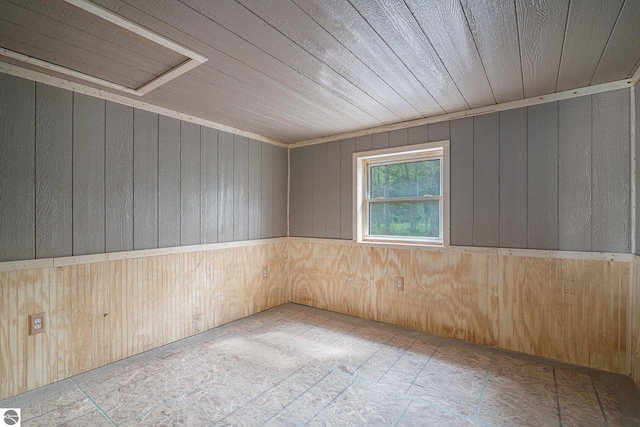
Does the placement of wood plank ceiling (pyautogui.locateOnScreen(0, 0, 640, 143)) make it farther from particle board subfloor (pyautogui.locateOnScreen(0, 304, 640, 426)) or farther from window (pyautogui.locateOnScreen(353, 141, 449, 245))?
particle board subfloor (pyautogui.locateOnScreen(0, 304, 640, 426))

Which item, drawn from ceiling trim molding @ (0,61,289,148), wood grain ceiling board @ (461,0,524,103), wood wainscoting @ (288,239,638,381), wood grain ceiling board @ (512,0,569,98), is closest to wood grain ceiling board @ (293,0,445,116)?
wood grain ceiling board @ (461,0,524,103)

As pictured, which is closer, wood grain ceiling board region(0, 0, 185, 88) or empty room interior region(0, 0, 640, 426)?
wood grain ceiling board region(0, 0, 185, 88)

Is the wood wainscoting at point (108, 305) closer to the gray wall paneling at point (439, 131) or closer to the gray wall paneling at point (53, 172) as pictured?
the gray wall paneling at point (53, 172)

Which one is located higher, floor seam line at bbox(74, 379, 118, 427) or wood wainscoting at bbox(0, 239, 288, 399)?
wood wainscoting at bbox(0, 239, 288, 399)

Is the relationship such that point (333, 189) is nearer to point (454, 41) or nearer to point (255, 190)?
point (255, 190)

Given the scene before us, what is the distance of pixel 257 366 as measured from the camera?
2395 mm

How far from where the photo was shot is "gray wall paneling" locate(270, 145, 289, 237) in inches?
161

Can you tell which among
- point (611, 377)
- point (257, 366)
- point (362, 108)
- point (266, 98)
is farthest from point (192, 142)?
point (611, 377)

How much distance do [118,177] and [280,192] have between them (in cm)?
201

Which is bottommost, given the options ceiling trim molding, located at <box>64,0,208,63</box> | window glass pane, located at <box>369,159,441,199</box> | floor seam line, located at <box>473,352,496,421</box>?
floor seam line, located at <box>473,352,496,421</box>

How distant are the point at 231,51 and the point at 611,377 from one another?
3566 millimetres

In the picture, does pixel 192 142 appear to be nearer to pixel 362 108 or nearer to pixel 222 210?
pixel 222 210

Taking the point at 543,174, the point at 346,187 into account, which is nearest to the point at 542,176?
the point at 543,174

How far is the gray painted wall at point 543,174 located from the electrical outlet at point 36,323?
11.4 feet
